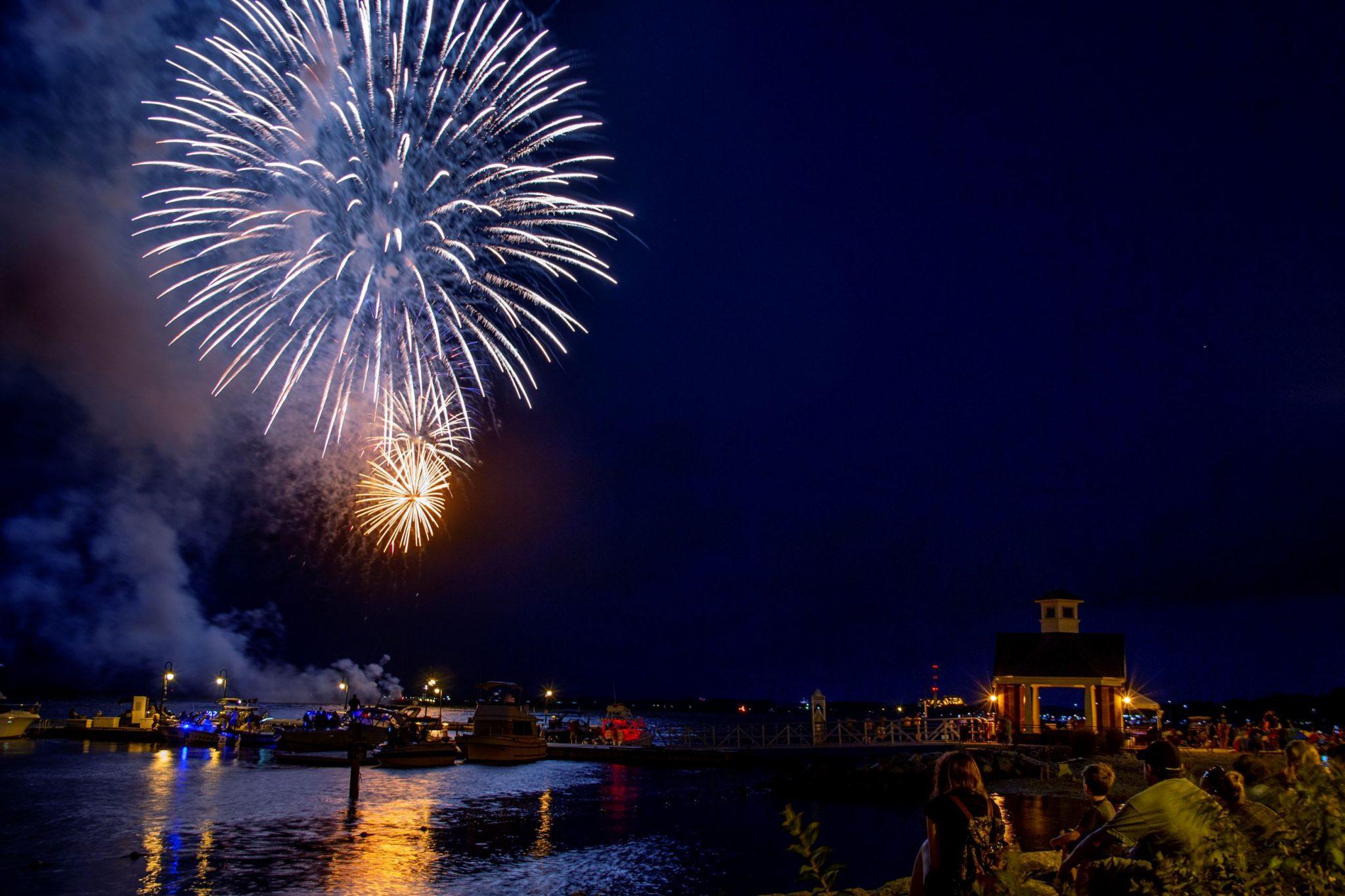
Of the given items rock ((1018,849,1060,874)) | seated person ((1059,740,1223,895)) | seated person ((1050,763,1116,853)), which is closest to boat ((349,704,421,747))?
rock ((1018,849,1060,874))

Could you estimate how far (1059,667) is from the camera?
38562 mm

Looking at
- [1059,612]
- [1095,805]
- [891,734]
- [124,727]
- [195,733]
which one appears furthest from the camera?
[124,727]

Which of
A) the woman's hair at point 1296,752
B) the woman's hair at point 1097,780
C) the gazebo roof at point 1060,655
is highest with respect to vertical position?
the woman's hair at point 1296,752

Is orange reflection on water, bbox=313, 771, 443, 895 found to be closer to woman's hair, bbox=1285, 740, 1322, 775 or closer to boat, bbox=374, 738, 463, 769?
boat, bbox=374, 738, 463, 769

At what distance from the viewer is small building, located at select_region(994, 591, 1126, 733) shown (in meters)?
37.9

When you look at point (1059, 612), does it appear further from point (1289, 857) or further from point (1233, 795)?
point (1289, 857)

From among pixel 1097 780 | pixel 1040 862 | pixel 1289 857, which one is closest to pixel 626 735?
pixel 1040 862

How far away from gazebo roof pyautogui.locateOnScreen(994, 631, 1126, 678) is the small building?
3 cm

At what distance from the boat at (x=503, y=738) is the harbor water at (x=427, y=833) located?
7.52 meters

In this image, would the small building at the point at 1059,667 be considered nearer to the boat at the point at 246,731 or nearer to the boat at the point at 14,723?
the boat at the point at 246,731

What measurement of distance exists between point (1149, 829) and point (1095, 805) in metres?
2.35

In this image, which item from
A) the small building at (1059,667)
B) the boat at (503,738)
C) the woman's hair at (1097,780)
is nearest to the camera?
the woman's hair at (1097,780)

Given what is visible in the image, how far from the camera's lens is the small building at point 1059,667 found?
124 feet

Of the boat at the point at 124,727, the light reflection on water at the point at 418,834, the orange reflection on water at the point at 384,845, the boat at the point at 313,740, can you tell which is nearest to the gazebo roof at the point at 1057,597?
the light reflection on water at the point at 418,834
